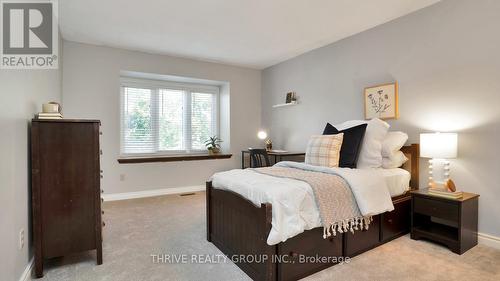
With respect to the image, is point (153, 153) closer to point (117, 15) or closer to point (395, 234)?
point (117, 15)

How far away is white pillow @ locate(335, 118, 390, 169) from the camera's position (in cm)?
283

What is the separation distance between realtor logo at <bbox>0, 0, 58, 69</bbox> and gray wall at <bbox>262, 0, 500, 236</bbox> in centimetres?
366

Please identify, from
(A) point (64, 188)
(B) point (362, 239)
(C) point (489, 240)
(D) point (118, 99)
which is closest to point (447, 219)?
(C) point (489, 240)

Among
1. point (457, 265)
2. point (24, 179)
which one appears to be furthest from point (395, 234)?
point (24, 179)

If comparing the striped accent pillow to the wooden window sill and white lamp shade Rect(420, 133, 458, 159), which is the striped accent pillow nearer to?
white lamp shade Rect(420, 133, 458, 159)

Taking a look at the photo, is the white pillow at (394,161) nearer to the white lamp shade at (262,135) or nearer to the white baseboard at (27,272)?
the white lamp shade at (262,135)

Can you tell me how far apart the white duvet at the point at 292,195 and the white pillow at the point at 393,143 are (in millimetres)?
574

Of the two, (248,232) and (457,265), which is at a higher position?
(248,232)

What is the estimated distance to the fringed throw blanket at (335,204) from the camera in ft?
6.44

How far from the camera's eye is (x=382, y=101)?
3309 millimetres

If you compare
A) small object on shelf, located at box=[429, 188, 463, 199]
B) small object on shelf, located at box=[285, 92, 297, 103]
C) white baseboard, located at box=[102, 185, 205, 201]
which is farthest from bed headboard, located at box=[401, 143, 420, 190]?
white baseboard, located at box=[102, 185, 205, 201]

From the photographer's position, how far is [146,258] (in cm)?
226

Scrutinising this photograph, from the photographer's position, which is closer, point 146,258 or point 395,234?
point 146,258

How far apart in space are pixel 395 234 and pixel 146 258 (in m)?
2.42
